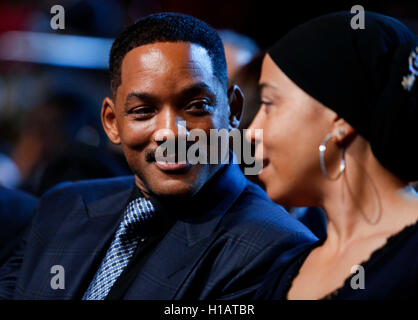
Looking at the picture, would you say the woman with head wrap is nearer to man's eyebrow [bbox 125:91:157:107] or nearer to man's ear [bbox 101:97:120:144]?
man's eyebrow [bbox 125:91:157:107]

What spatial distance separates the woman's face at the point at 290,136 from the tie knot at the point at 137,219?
0.38 metres

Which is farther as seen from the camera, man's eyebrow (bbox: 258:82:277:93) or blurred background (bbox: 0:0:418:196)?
blurred background (bbox: 0:0:418:196)

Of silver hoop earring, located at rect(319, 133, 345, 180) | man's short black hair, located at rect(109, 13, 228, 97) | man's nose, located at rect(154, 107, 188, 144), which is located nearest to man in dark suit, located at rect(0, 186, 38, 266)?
man's short black hair, located at rect(109, 13, 228, 97)

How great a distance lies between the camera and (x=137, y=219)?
1.75m

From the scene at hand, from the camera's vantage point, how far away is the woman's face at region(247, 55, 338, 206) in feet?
4.68

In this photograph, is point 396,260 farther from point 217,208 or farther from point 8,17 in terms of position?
point 8,17

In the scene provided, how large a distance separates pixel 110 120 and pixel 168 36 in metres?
0.38

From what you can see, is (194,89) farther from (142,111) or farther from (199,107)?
(142,111)

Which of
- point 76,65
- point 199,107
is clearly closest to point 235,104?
point 199,107

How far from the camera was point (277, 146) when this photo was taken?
4.89 feet

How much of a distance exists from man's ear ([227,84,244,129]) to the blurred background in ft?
1.58

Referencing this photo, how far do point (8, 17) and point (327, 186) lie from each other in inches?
187

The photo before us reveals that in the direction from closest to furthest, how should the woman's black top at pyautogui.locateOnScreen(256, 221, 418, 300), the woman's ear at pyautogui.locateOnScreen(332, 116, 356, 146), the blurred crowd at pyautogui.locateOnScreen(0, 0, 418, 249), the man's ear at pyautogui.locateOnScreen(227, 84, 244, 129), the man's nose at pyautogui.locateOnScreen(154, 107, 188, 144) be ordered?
the woman's black top at pyautogui.locateOnScreen(256, 221, 418, 300)
the woman's ear at pyautogui.locateOnScreen(332, 116, 356, 146)
the man's nose at pyautogui.locateOnScreen(154, 107, 188, 144)
the man's ear at pyautogui.locateOnScreen(227, 84, 244, 129)
the blurred crowd at pyautogui.locateOnScreen(0, 0, 418, 249)

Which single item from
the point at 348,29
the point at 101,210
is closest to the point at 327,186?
the point at 348,29
